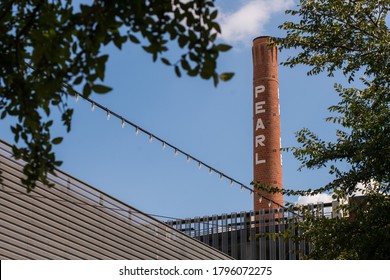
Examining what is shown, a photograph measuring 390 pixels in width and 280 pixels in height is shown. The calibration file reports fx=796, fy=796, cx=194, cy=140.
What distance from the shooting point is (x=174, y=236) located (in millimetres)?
19984

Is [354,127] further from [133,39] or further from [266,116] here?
[266,116]

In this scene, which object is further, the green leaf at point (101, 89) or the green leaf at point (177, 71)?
the green leaf at point (177, 71)

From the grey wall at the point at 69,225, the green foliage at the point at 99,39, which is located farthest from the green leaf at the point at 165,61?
the grey wall at the point at 69,225

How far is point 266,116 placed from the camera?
5062 cm

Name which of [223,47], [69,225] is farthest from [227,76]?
[69,225]

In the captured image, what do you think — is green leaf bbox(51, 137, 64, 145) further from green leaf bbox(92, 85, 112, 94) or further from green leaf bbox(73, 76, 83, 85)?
green leaf bbox(92, 85, 112, 94)

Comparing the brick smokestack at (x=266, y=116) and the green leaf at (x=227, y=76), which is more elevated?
the brick smokestack at (x=266, y=116)

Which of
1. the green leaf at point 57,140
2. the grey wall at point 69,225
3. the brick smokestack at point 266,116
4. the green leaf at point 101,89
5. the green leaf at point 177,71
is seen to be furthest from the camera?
the brick smokestack at point 266,116

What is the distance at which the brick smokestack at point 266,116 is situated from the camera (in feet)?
162

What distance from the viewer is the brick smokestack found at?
→ 49.2 metres

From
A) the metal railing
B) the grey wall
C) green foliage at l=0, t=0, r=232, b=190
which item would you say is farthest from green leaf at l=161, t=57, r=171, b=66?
the metal railing

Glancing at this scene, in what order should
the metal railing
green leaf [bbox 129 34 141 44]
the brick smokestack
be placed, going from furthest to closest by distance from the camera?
1. the brick smokestack
2. the metal railing
3. green leaf [bbox 129 34 141 44]

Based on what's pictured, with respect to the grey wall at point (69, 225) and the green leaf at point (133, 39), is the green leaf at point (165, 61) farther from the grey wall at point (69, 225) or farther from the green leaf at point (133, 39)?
the grey wall at point (69, 225)
